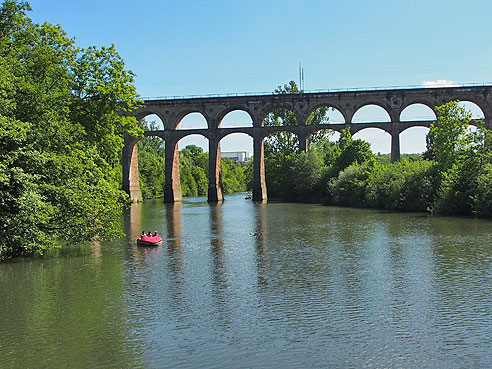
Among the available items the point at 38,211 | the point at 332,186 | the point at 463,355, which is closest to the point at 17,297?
the point at 38,211

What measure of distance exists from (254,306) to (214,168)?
47.7m

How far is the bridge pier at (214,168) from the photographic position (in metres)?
59.1

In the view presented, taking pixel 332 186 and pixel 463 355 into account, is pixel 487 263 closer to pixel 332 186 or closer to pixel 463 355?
pixel 463 355

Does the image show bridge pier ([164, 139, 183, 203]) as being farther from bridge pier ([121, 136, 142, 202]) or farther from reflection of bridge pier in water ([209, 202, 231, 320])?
reflection of bridge pier in water ([209, 202, 231, 320])

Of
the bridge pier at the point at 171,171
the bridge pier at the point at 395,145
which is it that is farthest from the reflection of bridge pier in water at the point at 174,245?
the bridge pier at the point at 395,145

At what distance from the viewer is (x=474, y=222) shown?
94.3ft

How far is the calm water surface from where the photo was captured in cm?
931

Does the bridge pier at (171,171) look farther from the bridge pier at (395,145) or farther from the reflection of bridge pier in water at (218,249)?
the reflection of bridge pier in water at (218,249)

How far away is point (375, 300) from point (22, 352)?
779 cm

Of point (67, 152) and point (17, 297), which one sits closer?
point (17, 297)

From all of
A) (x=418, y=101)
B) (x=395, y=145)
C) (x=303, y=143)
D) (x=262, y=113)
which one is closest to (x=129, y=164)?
(x=262, y=113)

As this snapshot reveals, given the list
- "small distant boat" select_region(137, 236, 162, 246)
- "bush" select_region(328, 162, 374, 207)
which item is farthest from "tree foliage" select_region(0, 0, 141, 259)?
"bush" select_region(328, 162, 374, 207)

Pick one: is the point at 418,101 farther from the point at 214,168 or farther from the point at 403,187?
the point at 214,168

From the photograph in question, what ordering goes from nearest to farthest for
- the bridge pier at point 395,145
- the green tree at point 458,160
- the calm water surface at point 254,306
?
the calm water surface at point 254,306 < the green tree at point 458,160 < the bridge pier at point 395,145
